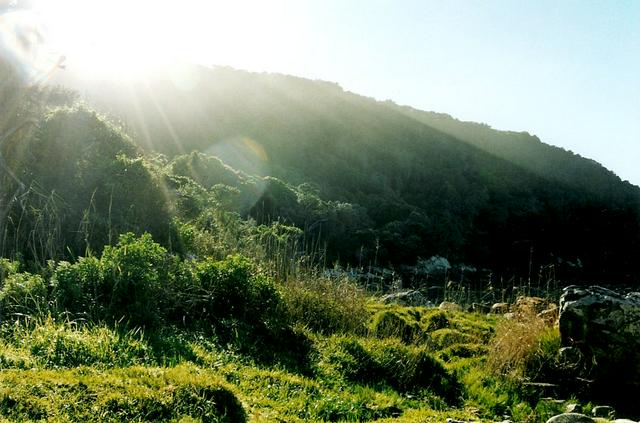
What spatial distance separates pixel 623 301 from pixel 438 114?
104186 millimetres

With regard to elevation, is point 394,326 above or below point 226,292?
below

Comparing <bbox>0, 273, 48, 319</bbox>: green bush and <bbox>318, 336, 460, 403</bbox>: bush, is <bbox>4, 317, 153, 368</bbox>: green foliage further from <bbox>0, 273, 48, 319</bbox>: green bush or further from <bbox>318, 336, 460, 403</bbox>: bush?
<bbox>318, 336, 460, 403</bbox>: bush

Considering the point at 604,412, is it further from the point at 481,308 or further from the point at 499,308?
the point at 481,308

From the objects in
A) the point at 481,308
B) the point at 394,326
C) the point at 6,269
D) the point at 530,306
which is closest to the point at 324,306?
the point at 394,326

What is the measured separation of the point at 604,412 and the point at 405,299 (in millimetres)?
11036

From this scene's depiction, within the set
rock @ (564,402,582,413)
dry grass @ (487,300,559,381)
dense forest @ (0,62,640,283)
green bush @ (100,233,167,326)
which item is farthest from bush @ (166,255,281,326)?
rock @ (564,402,582,413)

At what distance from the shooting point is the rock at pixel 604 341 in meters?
8.70

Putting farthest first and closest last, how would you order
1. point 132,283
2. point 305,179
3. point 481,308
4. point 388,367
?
point 305,179
point 481,308
point 388,367
point 132,283

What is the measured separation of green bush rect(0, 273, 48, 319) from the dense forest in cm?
199

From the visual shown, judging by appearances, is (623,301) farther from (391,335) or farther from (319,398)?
(319,398)

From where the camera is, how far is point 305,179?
212 ft

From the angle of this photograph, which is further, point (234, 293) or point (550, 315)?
point (550, 315)

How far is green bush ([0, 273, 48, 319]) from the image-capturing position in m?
7.34

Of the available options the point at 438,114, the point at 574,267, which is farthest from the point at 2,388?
the point at 438,114
